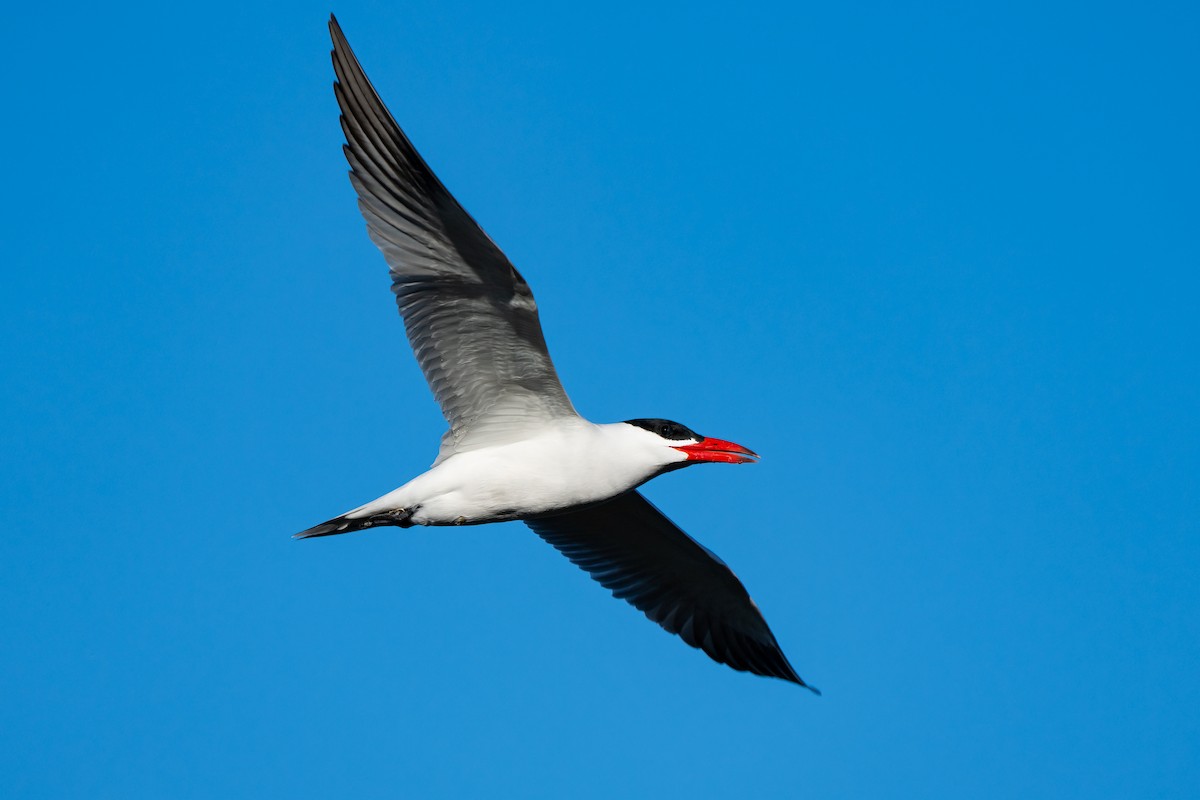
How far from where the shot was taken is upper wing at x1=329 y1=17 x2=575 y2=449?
27.4ft

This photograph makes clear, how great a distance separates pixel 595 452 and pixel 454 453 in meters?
1.18

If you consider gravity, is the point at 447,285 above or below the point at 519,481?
above

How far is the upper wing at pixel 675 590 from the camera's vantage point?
11695 millimetres

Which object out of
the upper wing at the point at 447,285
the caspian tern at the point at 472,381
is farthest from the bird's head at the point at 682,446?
the upper wing at the point at 447,285

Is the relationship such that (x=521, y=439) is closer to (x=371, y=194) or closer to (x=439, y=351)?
(x=439, y=351)

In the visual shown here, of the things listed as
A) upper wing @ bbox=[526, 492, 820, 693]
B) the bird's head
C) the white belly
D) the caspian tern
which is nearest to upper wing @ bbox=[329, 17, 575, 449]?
the caspian tern

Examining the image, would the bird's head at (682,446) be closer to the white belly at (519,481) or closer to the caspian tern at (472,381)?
the caspian tern at (472,381)

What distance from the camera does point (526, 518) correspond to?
31.7 feet

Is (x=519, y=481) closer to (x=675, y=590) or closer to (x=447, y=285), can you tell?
(x=447, y=285)

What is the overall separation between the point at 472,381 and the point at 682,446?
179 cm

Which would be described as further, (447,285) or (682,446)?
(682,446)

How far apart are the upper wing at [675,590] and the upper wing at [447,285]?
2.64 metres

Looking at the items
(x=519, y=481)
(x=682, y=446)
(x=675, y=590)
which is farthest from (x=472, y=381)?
(x=675, y=590)

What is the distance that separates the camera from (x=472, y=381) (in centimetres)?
930
